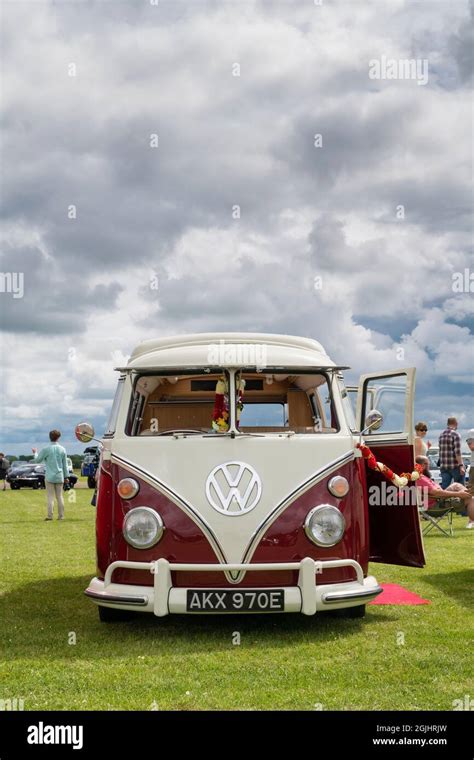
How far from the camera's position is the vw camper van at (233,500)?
21.9 feet

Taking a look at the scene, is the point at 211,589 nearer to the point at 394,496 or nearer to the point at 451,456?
the point at 394,496

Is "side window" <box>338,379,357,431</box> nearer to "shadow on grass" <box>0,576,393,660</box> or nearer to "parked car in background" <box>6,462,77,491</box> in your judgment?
"shadow on grass" <box>0,576,393,660</box>

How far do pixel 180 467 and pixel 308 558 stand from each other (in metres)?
1.26

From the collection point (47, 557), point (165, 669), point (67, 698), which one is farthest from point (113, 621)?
point (47, 557)

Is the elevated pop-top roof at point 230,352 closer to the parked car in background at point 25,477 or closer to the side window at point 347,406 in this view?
the side window at point 347,406

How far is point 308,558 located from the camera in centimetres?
669

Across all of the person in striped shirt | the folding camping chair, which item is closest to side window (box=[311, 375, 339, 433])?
the folding camping chair

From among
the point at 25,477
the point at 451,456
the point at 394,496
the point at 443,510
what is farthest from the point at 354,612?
the point at 25,477

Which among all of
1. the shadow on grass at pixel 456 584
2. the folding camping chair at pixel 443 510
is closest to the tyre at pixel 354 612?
the shadow on grass at pixel 456 584

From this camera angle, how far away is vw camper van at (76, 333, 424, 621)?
263 inches

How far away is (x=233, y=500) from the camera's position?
22.3 ft

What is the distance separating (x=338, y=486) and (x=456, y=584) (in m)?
3.29

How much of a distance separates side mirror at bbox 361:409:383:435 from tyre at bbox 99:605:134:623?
266cm
